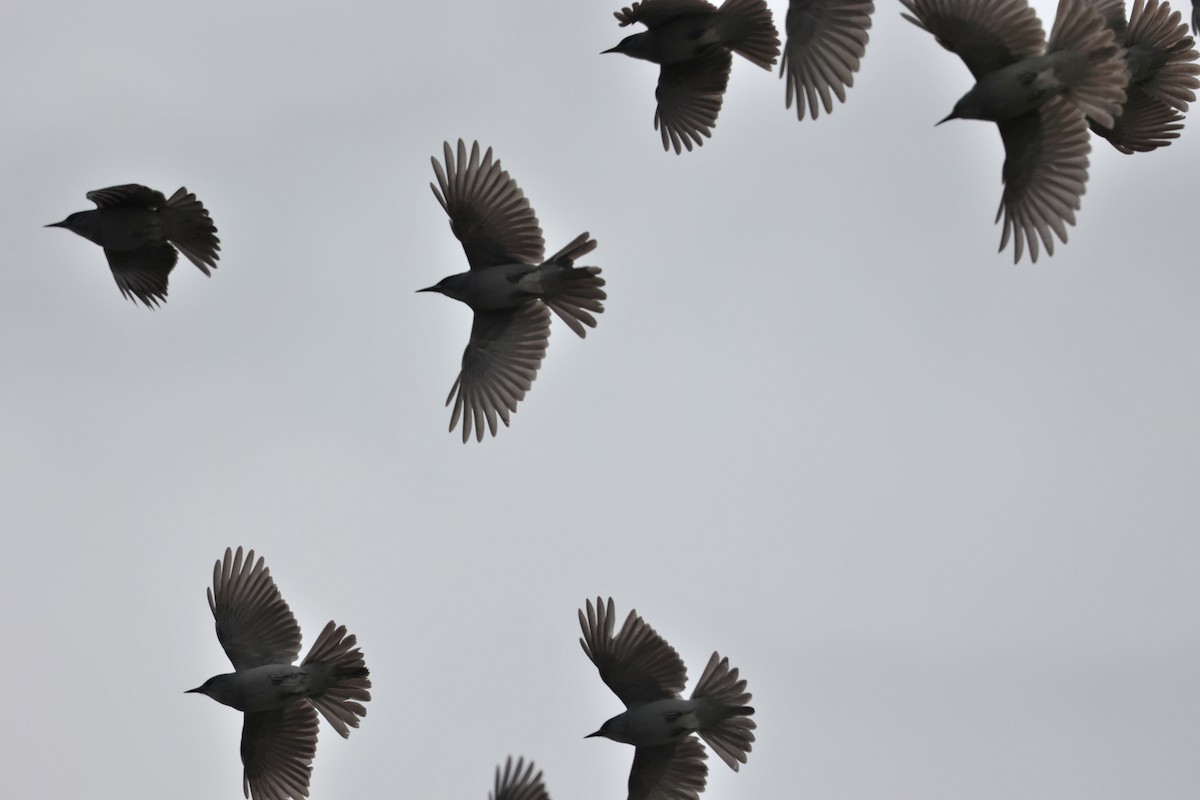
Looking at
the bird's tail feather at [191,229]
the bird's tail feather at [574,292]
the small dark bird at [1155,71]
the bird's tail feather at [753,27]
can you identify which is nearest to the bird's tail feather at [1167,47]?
the small dark bird at [1155,71]

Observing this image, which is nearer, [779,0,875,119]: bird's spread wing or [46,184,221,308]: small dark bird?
[779,0,875,119]: bird's spread wing

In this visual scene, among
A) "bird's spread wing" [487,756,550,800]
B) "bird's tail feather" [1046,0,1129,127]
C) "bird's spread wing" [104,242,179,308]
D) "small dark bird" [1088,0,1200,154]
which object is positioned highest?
"small dark bird" [1088,0,1200,154]

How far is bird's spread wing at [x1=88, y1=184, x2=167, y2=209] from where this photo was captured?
635 inches

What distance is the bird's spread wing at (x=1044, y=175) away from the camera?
14.0 meters

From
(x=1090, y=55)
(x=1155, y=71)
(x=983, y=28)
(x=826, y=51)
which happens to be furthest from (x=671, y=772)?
(x=1155, y=71)

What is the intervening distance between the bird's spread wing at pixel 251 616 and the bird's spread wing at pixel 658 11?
18.7 feet

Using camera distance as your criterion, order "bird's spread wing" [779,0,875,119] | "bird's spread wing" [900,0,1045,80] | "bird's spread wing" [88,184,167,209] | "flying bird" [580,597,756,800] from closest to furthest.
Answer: "bird's spread wing" [900,0,1045,80] < "bird's spread wing" [779,0,875,119] < "flying bird" [580,597,756,800] < "bird's spread wing" [88,184,167,209]

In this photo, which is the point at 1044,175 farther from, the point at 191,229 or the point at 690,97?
the point at 191,229

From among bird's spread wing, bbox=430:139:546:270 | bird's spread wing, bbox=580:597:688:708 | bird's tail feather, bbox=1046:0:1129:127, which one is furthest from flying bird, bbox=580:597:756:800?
bird's tail feather, bbox=1046:0:1129:127

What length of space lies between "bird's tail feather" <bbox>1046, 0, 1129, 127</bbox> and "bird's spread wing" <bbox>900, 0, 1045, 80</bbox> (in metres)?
0.21

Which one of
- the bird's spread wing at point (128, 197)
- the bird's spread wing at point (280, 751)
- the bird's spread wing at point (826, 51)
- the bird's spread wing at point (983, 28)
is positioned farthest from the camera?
the bird's spread wing at point (128, 197)

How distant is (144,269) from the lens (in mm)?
16828

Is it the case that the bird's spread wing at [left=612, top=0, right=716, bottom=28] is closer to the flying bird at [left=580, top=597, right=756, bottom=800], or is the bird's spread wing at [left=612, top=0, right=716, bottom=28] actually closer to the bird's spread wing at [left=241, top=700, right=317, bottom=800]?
the flying bird at [left=580, top=597, right=756, bottom=800]

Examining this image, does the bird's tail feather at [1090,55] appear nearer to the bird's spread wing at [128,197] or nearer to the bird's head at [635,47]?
the bird's head at [635,47]
